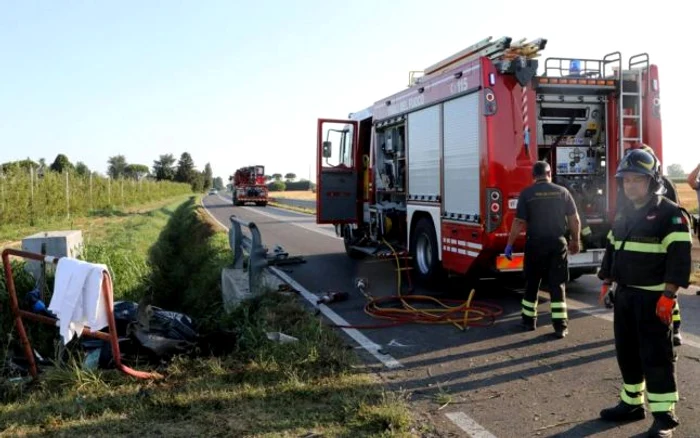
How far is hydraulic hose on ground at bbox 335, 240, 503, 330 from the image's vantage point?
22.2 ft

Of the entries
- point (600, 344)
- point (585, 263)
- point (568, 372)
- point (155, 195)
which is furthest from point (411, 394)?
point (155, 195)

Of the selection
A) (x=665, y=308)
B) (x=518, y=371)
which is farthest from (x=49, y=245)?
(x=665, y=308)

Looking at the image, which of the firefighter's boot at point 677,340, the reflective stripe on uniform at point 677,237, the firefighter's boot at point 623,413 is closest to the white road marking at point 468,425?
the firefighter's boot at point 623,413

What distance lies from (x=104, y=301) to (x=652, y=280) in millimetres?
4030

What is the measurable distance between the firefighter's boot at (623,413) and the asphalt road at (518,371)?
62 mm

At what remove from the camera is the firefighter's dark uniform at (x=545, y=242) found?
6203 mm

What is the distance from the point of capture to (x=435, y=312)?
7250mm

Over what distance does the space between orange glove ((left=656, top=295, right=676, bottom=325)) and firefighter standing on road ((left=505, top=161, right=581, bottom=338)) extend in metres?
2.47

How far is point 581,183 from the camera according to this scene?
8.11m

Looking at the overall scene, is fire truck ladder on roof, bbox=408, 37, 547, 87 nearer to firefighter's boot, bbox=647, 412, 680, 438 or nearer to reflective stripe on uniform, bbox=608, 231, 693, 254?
reflective stripe on uniform, bbox=608, 231, 693, 254

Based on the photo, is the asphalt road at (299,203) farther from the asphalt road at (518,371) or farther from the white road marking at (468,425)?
the white road marking at (468,425)

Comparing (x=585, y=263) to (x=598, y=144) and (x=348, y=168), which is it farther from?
(x=348, y=168)

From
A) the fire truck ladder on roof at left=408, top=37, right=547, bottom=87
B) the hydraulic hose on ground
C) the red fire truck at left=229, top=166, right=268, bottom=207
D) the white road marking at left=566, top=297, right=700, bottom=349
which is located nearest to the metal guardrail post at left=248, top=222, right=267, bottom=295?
the hydraulic hose on ground

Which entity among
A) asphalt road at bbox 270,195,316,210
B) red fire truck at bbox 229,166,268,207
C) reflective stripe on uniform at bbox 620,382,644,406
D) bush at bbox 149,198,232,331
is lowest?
bush at bbox 149,198,232,331
